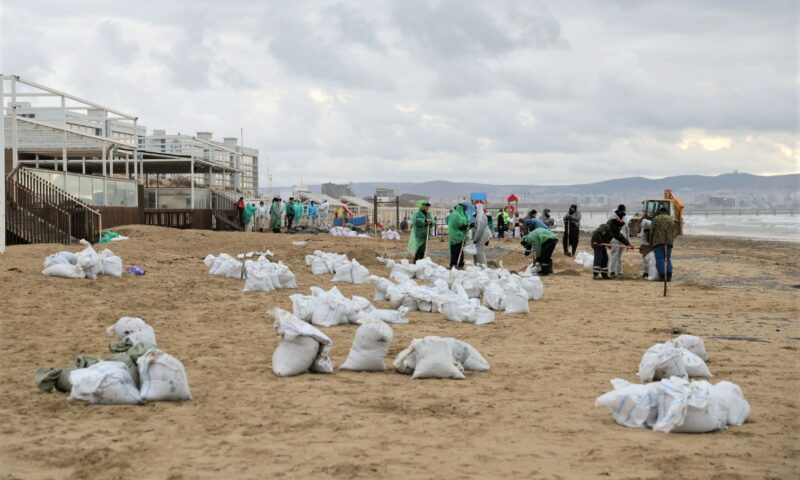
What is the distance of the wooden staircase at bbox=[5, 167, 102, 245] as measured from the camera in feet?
58.1

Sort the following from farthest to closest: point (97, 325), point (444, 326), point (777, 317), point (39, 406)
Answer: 1. point (777, 317)
2. point (444, 326)
3. point (97, 325)
4. point (39, 406)

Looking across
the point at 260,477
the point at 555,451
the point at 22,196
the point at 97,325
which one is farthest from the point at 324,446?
the point at 22,196

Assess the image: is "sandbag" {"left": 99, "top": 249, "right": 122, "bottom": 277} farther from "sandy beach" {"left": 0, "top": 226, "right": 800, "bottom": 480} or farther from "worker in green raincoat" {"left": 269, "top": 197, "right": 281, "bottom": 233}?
"worker in green raincoat" {"left": 269, "top": 197, "right": 281, "bottom": 233}

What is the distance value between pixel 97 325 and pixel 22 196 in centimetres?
1036

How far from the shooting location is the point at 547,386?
6.48m

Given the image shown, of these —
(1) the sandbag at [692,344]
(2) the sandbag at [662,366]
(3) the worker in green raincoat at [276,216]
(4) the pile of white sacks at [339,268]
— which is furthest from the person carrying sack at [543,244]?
(3) the worker in green raincoat at [276,216]

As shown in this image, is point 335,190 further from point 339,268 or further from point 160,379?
point 160,379

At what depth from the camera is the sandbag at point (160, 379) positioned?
225 inches

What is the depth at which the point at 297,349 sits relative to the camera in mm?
6695

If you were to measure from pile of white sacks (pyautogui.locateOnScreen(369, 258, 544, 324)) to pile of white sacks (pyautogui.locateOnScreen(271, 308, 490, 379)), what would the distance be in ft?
10.5

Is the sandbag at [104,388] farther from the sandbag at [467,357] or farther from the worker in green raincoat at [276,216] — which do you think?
the worker in green raincoat at [276,216]

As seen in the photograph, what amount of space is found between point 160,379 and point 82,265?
730 cm

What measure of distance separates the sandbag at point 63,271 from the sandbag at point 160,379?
704 cm

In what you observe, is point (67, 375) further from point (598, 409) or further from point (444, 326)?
point (444, 326)
